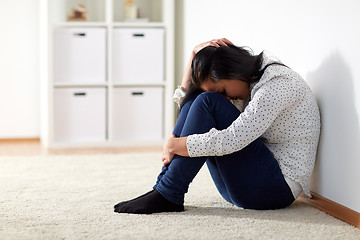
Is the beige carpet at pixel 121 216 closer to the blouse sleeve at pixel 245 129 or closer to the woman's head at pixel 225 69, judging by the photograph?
the blouse sleeve at pixel 245 129

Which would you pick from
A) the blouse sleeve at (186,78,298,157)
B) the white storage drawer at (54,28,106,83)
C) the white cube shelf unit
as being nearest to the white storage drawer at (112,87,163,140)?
the white cube shelf unit

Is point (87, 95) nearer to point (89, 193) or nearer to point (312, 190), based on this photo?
point (89, 193)

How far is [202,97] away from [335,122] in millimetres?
468

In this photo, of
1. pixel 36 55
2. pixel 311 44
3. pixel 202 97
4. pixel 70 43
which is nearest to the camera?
pixel 202 97

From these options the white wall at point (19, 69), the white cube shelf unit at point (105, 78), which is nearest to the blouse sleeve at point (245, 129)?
the white cube shelf unit at point (105, 78)

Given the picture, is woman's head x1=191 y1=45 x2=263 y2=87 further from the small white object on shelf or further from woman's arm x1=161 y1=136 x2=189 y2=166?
the small white object on shelf

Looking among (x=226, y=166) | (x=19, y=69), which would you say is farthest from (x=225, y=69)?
(x=19, y=69)

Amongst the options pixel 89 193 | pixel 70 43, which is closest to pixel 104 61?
pixel 70 43

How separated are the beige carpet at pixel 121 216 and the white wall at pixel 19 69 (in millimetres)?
1693

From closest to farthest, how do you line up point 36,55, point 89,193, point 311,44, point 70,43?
1. point 311,44
2. point 89,193
3. point 70,43
4. point 36,55

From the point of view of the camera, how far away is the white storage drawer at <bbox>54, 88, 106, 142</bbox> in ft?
13.1

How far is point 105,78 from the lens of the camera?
13.3 ft

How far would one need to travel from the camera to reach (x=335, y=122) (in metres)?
1.98

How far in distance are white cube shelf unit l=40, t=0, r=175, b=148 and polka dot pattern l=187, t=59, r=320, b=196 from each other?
2.11 m
